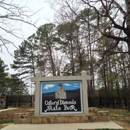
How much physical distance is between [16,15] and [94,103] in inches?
590

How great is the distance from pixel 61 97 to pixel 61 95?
85 millimetres

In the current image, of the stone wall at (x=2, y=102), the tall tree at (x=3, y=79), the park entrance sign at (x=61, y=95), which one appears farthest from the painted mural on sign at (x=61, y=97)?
the tall tree at (x=3, y=79)

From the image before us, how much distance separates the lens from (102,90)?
24031mm

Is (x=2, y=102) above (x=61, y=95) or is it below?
below

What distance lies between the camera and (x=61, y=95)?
726 centimetres

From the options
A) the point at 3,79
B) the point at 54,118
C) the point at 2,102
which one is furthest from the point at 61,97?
the point at 3,79

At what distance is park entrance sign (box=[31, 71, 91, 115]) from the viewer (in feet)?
23.4

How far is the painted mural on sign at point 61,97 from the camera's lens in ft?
23.4

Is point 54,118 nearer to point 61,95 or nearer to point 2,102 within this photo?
point 61,95

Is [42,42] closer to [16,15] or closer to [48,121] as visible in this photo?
[48,121]

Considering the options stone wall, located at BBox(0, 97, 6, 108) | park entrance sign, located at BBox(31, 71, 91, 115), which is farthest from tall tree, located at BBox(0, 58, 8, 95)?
park entrance sign, located at BBox(31, 71, 91, 115)

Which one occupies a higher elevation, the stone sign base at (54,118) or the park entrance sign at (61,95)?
the park entrance sign at (61,95)

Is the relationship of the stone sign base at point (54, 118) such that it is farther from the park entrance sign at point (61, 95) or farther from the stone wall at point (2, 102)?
the stone wall at point (2, 102)

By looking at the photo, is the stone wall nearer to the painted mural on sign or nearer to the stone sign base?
the stone sign base
